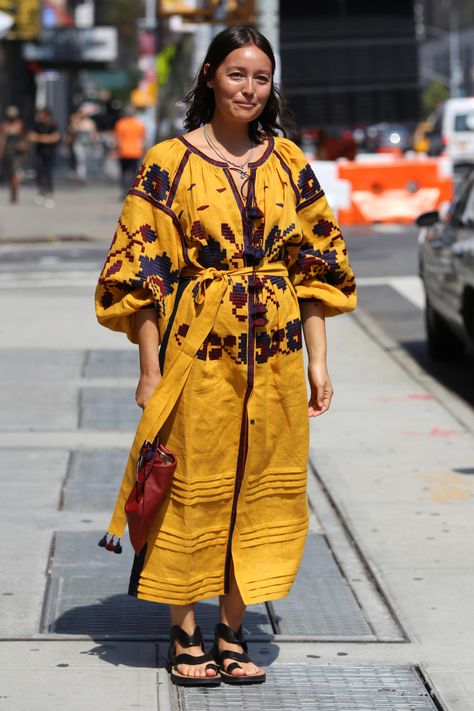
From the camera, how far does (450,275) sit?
10977mm

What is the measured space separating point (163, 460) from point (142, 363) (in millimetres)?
301

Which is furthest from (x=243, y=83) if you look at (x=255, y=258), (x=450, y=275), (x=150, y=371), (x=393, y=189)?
(x=393, y=189)

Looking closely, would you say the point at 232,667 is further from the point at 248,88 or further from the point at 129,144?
the point at 129,144

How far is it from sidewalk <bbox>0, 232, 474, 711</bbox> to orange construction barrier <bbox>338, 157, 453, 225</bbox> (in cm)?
1345

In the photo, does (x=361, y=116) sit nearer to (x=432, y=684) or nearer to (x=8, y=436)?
(x=8, y=436)

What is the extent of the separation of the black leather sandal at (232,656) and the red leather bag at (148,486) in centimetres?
47

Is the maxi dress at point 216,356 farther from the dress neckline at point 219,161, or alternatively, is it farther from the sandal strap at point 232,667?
the sandal strap at point 232,667

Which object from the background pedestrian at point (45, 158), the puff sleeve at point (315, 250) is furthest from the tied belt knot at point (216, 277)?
the background pedestrian at point (45, 158)

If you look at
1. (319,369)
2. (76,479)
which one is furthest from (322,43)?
(319,369)

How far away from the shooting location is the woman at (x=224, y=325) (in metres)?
4.63

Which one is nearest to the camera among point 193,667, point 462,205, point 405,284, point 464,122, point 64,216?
point 193,667

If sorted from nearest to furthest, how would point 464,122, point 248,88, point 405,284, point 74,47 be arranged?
point 248,88 → point 405,284 → point 464,122 → point 74,47

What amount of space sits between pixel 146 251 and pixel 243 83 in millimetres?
574

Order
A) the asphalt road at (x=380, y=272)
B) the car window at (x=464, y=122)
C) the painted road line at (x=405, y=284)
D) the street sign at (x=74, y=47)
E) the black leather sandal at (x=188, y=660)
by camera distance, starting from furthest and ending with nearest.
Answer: the street sign at (x=74, y=47)
the car window at (x=464, y=122)
the painted road line at (x=405, y=284)
the asphalt road at (x=380, y=272)
the black leather sandal at (x=188, y=660)
